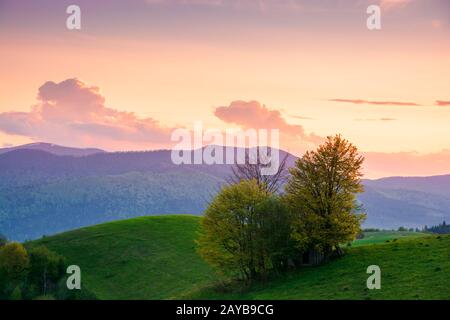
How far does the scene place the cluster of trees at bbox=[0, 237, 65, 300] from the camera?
3337 inches

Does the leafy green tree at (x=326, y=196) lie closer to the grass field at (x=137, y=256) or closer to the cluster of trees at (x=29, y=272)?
the grass field at (x=137, y=256)

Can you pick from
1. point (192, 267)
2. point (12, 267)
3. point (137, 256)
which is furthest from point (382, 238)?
point (12, 267)

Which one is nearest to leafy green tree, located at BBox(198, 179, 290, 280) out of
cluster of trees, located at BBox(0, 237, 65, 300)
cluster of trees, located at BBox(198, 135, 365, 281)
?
cluster of trees, located at BBox(198, 135, 365, 281)

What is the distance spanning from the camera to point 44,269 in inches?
3465

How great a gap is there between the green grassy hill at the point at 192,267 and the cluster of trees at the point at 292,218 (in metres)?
2.76

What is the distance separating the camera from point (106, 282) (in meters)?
102

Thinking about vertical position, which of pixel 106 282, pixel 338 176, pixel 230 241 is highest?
pixel 338 176

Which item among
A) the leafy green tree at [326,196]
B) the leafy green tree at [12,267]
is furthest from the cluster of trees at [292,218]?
the leafy green tree at [12,267]

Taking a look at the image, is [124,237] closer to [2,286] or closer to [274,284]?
[2,286]

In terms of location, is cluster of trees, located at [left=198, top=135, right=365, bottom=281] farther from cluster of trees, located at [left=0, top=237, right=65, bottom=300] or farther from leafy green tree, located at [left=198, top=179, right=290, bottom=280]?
cluster of trees, located at [left=0, top=237, right=65, bottom=300]

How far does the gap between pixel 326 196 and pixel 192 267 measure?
41.3 metres

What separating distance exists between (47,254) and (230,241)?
35053mm

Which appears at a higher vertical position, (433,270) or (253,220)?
(253,220)
